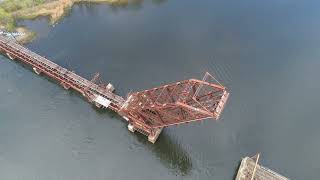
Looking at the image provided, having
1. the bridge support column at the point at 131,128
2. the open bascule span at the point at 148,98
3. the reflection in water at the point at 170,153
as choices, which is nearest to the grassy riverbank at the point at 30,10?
the open bascule span at the point at 148,98

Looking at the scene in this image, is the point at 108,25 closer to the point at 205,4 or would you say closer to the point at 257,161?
the point at 205,4

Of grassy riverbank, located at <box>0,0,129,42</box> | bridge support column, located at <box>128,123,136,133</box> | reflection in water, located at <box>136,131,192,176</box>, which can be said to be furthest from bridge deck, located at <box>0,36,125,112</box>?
grassy riverbank, located at <box>0,0,129,42</box>

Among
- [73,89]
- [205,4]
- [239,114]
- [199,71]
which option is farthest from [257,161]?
[205,4]

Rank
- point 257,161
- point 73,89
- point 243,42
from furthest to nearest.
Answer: point 243,42, point 73,89, point 257,161

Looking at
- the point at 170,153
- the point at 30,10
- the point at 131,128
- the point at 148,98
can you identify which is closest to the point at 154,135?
the point at 170,153

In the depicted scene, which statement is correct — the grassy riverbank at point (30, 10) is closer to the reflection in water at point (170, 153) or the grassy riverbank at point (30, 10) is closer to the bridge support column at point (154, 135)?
the bridge support column at point (154, 135)

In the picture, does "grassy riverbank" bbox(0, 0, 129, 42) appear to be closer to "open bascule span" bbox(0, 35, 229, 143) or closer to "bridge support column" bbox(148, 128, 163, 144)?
"open bascule span" bbox(0, 35, 229, 143)

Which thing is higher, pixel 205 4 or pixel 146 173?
pixel 205 4
